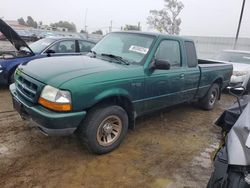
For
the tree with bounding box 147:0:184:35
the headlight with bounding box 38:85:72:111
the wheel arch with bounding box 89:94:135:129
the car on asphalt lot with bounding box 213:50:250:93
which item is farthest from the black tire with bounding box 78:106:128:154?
the tree with bounding box 147:0:184:35

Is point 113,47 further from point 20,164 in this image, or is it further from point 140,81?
point 20,164

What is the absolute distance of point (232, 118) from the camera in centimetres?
369

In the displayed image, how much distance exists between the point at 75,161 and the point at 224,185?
2.19 metres

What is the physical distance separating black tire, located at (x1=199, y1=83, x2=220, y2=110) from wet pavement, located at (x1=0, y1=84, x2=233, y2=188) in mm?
1480

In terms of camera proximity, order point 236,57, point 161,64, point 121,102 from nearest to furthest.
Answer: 1. point 121,102
2. point 161,64
3. point 236,57

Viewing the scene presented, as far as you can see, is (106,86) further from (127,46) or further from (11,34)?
(11,34)

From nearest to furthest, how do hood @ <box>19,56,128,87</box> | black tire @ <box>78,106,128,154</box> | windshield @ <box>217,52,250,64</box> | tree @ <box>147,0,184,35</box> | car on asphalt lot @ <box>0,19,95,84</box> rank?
1. hood @ <box>19,56,128,87</box>
2. black tire @ <box>78,106,128,154</box>
3. car on asphalt lot @ <box>0,19,95,84</box>
4. windshield @ <box>217,52,250,64</box>
5. tree @ <box>147,0,184,35</box>

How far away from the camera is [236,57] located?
34.1ft

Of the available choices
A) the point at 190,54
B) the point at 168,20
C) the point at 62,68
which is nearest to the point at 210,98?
the point at 190,54

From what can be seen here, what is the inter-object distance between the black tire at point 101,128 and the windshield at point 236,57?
7933 mm

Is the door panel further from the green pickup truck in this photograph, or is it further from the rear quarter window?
the rear quarter window

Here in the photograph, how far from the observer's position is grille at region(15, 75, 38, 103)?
11.2 feet

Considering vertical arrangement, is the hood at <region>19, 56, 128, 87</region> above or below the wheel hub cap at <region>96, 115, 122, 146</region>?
above

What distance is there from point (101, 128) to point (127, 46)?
5.46 feet
